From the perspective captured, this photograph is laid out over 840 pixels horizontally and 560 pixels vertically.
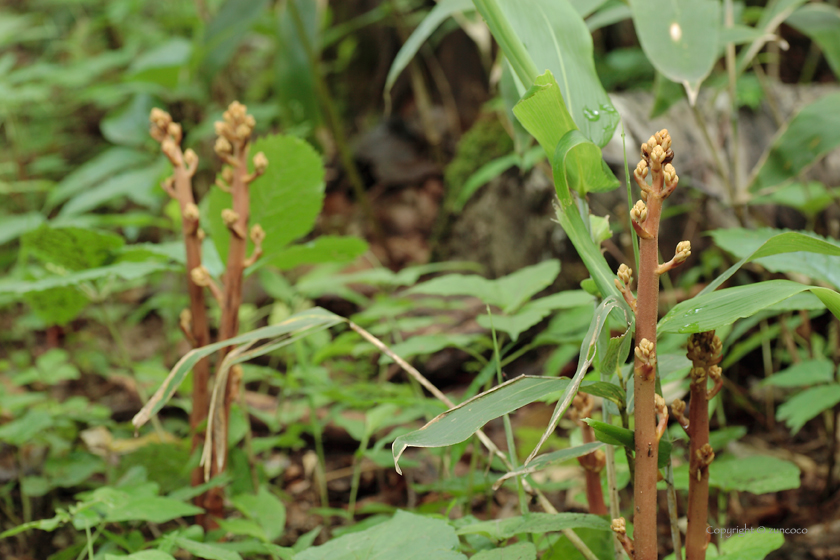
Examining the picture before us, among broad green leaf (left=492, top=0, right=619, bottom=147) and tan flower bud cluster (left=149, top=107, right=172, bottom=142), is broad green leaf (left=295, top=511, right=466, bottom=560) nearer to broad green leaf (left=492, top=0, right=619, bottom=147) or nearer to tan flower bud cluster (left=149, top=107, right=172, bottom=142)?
broad green leaf (left=492, top=0, right=619, bottom=147)

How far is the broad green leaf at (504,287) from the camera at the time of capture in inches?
33.6

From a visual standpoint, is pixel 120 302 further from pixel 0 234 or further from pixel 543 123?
pixel 543 123

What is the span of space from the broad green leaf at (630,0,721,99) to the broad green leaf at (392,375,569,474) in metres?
0.62

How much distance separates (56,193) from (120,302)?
89cm

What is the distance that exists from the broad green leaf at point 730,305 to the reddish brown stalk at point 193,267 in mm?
666

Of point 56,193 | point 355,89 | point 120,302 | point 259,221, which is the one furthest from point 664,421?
point 355,89

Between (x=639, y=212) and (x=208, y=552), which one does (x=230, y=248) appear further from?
(x=639, y=212)

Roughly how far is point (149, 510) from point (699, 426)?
2.08 feet

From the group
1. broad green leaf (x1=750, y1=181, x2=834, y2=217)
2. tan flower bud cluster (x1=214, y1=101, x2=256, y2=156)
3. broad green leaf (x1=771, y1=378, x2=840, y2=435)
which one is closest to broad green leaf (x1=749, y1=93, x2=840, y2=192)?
broad green leaf (x1=750, y1=181, x2=834, y2=217)

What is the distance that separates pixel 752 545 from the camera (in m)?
0.59

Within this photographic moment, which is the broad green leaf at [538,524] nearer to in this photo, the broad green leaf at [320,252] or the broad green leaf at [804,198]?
the broad green leaf at [320,252]

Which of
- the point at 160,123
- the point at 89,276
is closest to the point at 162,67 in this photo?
the point at 160,123

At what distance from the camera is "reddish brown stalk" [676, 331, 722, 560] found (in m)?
0.51

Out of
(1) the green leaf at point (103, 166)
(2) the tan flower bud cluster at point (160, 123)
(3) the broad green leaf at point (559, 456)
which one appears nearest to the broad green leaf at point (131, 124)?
(1) the green leaf at point (103, 166)
